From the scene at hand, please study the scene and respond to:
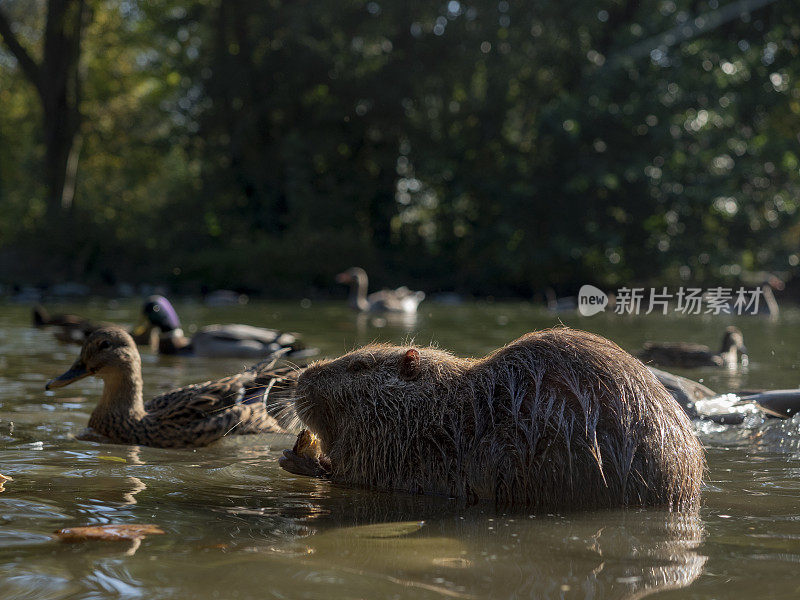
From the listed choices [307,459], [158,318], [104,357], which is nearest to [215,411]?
[104,357]

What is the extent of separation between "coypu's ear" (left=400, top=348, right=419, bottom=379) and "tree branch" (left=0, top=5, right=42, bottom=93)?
89.2ft

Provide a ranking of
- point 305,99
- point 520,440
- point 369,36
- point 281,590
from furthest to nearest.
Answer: point 305,99
point 369,36
point 520,440
point 281,590

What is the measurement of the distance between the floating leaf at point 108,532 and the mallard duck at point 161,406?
2.13 meters

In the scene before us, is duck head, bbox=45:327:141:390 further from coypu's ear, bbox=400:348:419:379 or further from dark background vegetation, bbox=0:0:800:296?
dark background vegetation, bbox=0:0:800:296

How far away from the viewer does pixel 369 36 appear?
97.3 feet

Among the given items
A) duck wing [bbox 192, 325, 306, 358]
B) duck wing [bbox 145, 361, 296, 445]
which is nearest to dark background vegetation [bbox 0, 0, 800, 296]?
duck wing [bbox 192, 325, 306, 358]

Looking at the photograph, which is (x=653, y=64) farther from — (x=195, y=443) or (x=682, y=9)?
(x=195, y=443)

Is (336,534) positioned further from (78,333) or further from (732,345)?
(78,333)

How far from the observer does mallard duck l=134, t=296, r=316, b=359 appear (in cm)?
1109

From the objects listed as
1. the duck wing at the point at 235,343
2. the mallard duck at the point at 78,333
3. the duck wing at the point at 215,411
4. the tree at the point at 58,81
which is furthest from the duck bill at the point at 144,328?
the tree at the point at 58,81

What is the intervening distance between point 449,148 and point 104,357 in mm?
24392

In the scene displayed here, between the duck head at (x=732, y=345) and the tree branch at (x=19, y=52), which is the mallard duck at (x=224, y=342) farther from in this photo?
the tree branch at (x=19, y=52)

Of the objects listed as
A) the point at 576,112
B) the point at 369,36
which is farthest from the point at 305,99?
the point at 576,112

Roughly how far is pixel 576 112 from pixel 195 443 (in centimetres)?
2302
